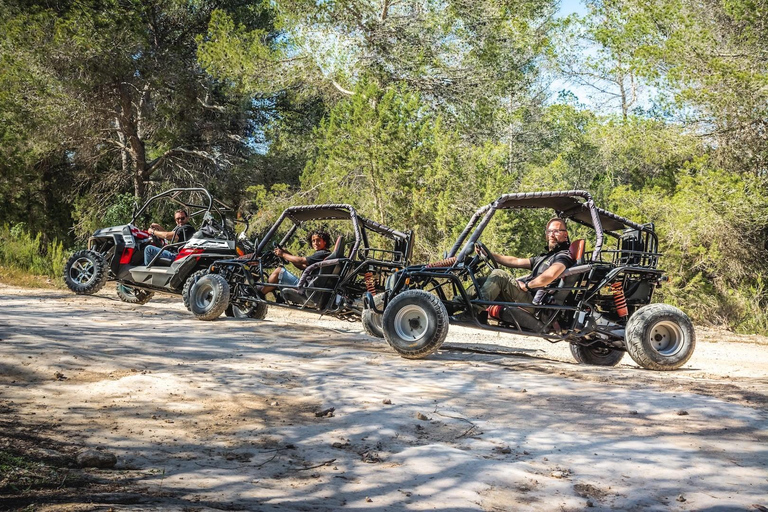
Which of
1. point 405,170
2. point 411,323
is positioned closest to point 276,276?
point 411,323

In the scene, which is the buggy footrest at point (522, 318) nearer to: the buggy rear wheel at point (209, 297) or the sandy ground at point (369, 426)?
the sandy ground at point (369, 426)

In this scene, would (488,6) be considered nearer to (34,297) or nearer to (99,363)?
(34,297)

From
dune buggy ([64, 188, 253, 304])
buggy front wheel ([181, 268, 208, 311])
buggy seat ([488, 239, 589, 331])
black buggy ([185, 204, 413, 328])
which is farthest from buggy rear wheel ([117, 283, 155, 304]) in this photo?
buggy seat ([488, 239, 589, 331])

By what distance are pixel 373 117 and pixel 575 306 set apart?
8709mm

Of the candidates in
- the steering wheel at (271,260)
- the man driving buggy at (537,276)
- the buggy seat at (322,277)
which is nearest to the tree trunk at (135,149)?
the steering wheel at (271,260)

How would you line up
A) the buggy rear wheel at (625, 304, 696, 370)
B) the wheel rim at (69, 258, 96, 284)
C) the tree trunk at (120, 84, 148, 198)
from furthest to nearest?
the tree trunk at (120, 84, 148, 198)
the wheel rim at (69, 258, 96, 284)
the buggy rear wheel at (625, 304, 696, 370)

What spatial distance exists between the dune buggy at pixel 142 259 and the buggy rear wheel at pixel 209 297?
37.8 inches

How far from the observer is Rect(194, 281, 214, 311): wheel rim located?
36.0 feet

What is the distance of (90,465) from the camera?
14.1ft

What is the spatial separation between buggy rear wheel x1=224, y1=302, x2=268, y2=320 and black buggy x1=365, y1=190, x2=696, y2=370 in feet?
13.0

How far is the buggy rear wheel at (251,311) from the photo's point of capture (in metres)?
12.0

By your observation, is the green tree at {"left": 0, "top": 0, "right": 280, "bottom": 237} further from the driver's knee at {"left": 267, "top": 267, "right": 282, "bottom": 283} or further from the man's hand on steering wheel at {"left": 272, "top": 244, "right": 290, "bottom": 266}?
the driver's knee at {"left": 267, "top": 267, "right": 282, "bottom": 283}

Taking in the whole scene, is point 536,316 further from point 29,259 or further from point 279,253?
point 29,259

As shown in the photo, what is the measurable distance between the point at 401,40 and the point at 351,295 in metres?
10.6
